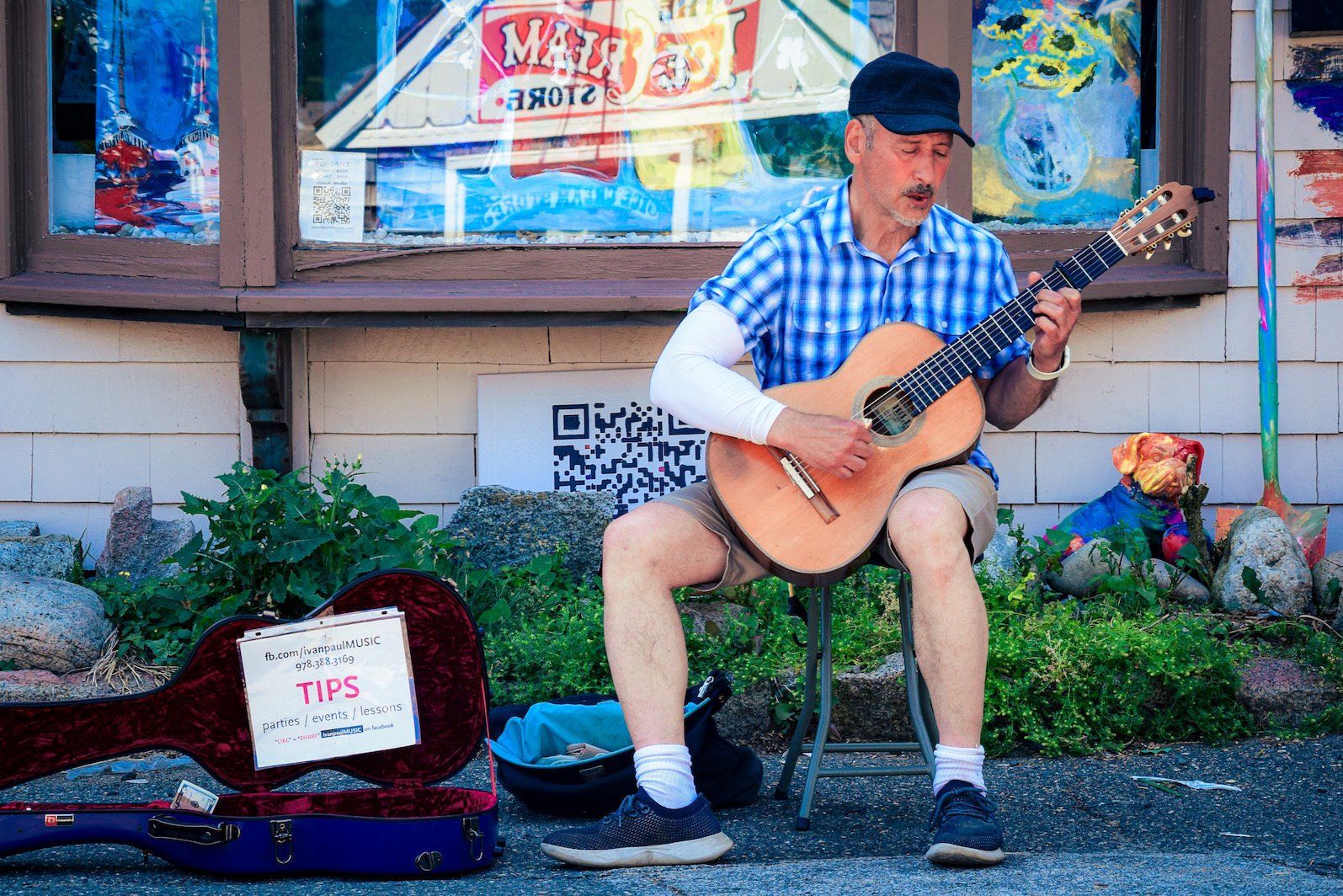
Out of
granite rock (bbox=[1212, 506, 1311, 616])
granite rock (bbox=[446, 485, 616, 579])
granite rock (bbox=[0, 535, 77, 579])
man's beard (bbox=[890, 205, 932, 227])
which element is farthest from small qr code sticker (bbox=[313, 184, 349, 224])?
granite rock (bbox=[1212, 506, 1311, 616])

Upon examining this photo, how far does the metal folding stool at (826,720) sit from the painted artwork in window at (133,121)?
2706 mm

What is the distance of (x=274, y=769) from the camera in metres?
2.37

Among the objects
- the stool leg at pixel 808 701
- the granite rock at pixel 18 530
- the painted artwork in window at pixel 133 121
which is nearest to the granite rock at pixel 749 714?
the stool leg at pixel 808 701

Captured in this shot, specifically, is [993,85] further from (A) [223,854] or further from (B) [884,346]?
(A) [223,854]

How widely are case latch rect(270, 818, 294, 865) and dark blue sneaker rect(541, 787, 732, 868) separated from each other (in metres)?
0.45

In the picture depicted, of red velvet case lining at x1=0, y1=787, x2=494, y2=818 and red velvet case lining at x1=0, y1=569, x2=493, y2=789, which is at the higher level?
red velvet case lining at x1=0, y1=569, x2=493, y2=789

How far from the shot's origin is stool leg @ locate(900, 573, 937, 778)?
8.68 feet

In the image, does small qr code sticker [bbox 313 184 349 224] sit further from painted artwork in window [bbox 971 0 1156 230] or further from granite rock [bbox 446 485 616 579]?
painted artwork in window [bbox 971 0 1156 230]

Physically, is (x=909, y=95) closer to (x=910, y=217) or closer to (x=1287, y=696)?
(x=910, y=217)

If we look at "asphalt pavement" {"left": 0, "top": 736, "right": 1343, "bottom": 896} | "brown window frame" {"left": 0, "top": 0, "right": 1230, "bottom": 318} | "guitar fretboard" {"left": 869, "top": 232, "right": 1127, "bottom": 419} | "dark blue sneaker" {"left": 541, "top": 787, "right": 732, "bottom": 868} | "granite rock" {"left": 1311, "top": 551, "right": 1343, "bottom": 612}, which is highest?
"brown window frame" {"left": 0, "top": 0, "right": 1230, "bottom": 318}

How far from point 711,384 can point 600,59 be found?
229cm

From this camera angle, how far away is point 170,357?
436cm

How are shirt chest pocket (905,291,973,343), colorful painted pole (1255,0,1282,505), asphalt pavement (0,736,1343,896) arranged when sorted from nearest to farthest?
asphalt pavement (0,736,1343,896) < shirt chest pocket (905,291,973,343) < colorful painted pole (1255,0,1282,505)

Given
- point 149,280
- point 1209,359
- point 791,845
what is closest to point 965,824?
point 791,845
